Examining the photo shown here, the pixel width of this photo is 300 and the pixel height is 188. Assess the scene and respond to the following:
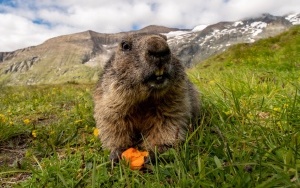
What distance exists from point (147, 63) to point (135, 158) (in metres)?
0.96

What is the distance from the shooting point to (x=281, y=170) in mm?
2371

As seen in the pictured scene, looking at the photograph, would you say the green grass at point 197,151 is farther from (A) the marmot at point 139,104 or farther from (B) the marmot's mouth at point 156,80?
(B) the marmot's mouth at point 156,80

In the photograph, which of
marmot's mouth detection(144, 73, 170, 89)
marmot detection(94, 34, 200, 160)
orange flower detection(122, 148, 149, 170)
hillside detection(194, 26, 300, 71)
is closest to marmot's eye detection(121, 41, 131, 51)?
marmot detection(94, 34, 200, 160)

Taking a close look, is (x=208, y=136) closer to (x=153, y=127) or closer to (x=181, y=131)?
(x=181, y=131)

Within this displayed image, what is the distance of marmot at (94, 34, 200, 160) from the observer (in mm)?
3729

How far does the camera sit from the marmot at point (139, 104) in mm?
3729

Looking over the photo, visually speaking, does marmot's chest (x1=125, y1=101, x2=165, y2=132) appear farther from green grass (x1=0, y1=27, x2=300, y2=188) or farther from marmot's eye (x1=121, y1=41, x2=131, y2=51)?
marmot's eye (x1=121, y1=41, x2=131, y2=51)

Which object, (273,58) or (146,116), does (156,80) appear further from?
(273,58)

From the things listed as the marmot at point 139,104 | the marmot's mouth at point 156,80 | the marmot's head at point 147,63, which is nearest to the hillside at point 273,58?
the marmot at point 139,104

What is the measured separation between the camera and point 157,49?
132 inches

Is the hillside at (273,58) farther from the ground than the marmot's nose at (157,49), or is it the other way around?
the marmot's nose at (157,49)

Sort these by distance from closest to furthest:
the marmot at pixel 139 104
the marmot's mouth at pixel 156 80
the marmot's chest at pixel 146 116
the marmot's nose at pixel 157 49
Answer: the marmot's nose at pixel 157 49 → the marmot's mouth at pixel 156 80 → the marmot at pixel 139 104 → the marmot's chest at pixel 146 116

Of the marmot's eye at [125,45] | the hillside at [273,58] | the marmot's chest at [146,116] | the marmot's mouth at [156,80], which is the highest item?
the marmot's eye at [125,45]

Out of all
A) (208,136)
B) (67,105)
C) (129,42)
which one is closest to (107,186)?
(208,136)
